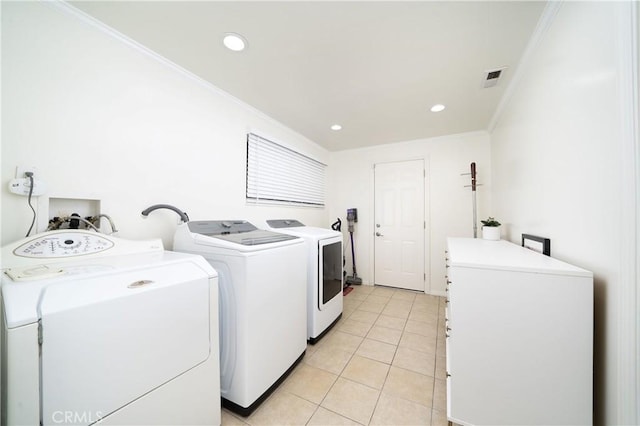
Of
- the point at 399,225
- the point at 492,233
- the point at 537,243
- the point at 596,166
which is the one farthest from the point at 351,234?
the point at 596,166

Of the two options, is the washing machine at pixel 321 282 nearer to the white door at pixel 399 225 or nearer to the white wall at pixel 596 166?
the white door at pixel 399 225

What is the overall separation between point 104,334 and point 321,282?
1572mm

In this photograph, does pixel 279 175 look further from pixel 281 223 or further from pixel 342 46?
pixel 342 46

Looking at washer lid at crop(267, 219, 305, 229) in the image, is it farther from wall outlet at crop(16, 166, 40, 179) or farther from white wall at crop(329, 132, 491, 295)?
wall outlet at crop(16, 166, 40, 179)

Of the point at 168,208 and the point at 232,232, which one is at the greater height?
the point at 168,208

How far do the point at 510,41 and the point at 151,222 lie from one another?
2828 millimetres

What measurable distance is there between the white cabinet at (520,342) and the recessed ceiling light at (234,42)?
1907 mm

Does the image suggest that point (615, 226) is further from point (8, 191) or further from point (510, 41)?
point (8, 191)

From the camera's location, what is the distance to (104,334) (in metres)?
0.78

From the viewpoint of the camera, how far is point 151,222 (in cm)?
158

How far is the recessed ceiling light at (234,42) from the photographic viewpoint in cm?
141

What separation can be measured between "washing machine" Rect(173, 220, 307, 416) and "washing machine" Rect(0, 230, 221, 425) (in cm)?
17

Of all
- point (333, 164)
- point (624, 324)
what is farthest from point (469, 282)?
point (333, 164)

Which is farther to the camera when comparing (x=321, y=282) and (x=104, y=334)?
(x=321, y=282)
